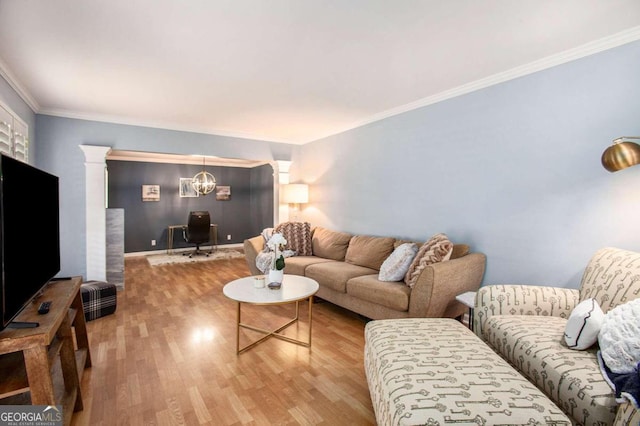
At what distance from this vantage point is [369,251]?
3666mm

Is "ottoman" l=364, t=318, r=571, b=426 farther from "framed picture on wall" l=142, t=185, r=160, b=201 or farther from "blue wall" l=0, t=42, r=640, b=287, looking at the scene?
"framed picture on wall" l=142, t=185, r=160, b=201

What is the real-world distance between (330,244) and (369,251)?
0.73 m

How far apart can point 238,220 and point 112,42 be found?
654 centimetres

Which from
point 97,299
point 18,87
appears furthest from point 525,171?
point 18,87

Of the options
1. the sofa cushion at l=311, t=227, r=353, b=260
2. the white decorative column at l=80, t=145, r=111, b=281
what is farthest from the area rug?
the sofa cushion at l=311, t=227, r=353, b=260

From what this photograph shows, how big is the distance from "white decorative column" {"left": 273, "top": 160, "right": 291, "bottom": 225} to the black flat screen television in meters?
3.53

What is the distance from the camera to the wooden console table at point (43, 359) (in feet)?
4.07

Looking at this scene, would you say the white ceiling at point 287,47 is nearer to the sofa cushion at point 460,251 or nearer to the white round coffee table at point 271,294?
the sofa cushion at point 460,251

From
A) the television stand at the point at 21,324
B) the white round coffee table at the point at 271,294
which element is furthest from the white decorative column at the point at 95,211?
the television stand at the point at 21,324

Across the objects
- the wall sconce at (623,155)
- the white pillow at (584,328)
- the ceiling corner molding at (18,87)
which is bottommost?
the white pillow at (584,328)

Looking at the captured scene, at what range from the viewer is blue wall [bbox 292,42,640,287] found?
7.10ft

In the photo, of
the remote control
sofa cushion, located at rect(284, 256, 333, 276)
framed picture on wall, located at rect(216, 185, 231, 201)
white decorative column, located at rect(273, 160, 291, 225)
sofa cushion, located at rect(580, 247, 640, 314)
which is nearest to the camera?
the remote control

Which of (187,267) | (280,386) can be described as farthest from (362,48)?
(187,267)

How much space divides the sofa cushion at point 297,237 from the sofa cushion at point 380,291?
1347mm
